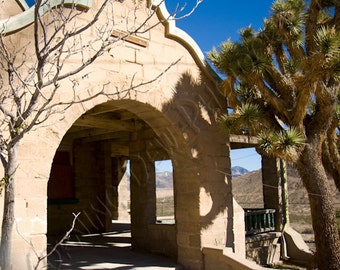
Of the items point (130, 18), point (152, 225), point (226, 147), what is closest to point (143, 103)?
point (130, 18)

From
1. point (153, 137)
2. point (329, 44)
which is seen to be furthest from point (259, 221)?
point (329, 44)

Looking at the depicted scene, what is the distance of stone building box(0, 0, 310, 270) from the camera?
4.77 metres

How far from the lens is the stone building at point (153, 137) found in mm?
4773

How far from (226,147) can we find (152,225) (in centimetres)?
246

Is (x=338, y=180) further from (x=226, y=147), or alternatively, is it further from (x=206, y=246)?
(x=206, y=246)

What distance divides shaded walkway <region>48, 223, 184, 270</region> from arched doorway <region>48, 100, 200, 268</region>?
50cm

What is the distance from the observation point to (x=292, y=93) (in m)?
7.04

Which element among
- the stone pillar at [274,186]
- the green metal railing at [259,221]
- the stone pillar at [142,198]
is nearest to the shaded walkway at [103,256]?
the stone pillar at [142,198]

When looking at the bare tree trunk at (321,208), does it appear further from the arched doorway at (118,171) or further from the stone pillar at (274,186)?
the stone pillar at (274,186)

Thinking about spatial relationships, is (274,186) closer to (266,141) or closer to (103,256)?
(266,141)

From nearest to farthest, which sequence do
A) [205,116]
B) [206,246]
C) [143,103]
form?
[143,103] < [206,246] < [205,116]

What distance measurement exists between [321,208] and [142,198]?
3.66m

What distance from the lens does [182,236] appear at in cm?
701

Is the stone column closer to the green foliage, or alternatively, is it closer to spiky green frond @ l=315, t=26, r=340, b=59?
the green foliage
